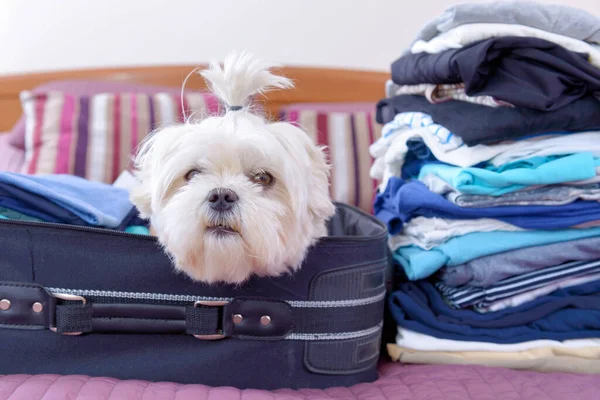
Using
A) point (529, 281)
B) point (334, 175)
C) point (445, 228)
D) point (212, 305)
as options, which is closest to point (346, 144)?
point (334, 175)

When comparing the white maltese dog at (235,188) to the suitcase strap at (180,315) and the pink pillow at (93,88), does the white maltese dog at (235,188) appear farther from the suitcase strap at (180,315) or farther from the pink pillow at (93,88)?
the pink pillow at (93,88)

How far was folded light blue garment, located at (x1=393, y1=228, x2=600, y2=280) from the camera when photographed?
842 mm

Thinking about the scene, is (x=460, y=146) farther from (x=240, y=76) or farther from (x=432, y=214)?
(x=240, y=76)

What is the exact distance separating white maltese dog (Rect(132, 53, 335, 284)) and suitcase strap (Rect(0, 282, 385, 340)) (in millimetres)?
52

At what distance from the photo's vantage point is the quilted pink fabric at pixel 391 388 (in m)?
0.64

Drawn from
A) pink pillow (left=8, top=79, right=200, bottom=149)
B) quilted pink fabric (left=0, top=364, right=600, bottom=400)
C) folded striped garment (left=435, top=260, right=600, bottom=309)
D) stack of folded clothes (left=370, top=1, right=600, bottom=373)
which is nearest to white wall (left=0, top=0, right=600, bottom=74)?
pink pillow (left=8, top=79, right=200, bottom=149)

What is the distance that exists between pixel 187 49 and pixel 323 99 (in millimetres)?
501

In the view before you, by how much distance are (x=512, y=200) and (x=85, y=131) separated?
3.26 ft

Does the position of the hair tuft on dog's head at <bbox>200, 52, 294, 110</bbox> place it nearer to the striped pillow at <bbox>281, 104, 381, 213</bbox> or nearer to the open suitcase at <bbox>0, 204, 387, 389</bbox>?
the open suitcase at <bbox>0, 204, 387, 389</bbox>

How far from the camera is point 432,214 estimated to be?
900mm

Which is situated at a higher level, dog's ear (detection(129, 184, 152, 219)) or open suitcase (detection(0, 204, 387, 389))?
dog's ear (detection(129, 184, 152, 219))

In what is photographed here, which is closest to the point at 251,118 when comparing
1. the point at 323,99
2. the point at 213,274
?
the point at 213,274

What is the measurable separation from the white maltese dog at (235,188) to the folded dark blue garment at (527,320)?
10.3 inches

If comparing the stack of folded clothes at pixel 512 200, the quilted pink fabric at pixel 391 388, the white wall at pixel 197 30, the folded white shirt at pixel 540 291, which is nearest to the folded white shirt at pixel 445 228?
the stack of folded clothes at pixel 512 200
